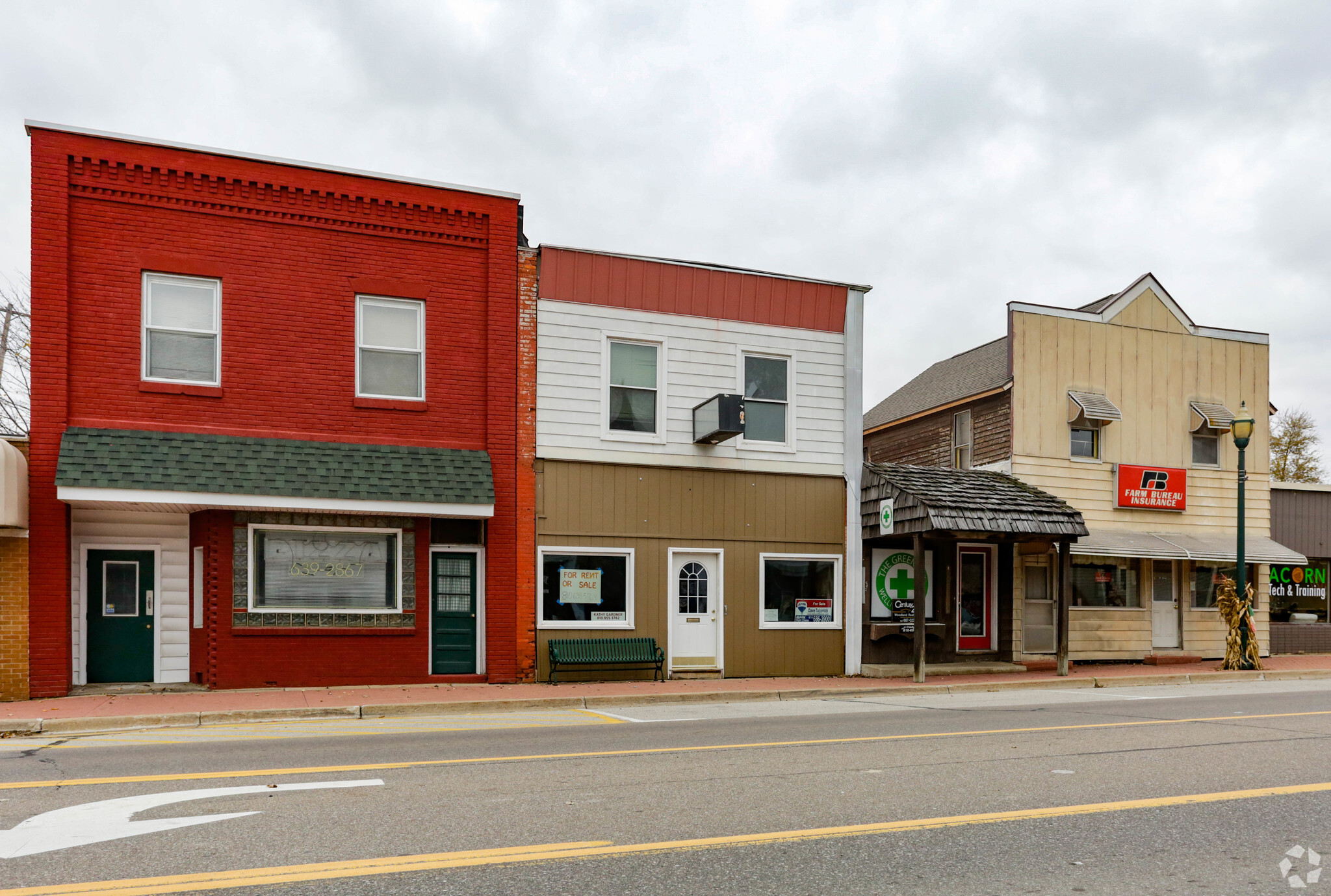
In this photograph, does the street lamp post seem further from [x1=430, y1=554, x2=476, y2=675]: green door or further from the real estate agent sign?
[x1=430, y1=554, x2=476, y2=675]: green door

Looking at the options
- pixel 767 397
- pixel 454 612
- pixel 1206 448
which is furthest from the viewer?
pixel 1206 448

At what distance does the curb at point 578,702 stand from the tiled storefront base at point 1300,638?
3.66 metres

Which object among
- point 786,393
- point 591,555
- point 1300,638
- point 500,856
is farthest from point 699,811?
point 1300,638

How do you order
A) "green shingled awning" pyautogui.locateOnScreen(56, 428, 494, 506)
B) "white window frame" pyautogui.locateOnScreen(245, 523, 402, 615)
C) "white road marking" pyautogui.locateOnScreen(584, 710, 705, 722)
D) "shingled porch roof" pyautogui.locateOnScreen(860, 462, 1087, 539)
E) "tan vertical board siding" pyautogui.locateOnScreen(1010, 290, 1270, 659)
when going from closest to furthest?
"white road marking" pyautogui.locateOnScreen(584, 710, 705, 722) → "green shingled awning" pyautogui.locateOnScreen(56, 428, 494, 506) → "white window frame" pyautogui.locateOnScreen(245, 523, 402, 615) → "shingled porch roof" pyautogui.locateOnScreen(860, 462, 1087, 539) → "tan vertical board siding" pyautogui.locateOnScreen(1010, 290, 1270, 659)

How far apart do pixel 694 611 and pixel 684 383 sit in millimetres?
3805

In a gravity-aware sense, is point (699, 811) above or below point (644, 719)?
above

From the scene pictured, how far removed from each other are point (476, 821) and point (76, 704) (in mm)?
9032

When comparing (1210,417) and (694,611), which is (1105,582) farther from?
(694,611)

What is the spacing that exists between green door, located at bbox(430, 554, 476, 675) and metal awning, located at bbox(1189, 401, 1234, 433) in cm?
1485

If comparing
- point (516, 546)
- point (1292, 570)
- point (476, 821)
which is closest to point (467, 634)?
point (516, 546)

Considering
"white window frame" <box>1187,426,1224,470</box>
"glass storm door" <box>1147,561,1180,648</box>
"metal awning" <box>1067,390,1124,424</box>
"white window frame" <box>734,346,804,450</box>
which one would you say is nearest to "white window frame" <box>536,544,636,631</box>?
"white window frame" <box>734,346,804,450</box>

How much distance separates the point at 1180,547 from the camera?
1988 cm

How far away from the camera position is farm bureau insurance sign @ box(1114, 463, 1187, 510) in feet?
66.4

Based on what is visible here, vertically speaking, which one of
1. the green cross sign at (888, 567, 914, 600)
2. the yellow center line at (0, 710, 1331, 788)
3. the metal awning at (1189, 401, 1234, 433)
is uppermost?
the metal awning at (1189, 401, 1234, 433)
